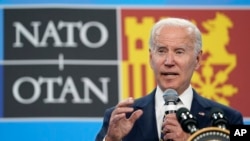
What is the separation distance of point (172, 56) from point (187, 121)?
43 centimetres

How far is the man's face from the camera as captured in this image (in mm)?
1838

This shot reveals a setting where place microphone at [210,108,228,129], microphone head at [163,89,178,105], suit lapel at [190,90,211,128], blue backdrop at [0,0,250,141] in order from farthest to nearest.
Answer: blue backdrop at [0,0,250,141] < suit lapel at [190,90,211,128] < microphone head at [163,89,178,105] < microphone at [210,108,228,129]

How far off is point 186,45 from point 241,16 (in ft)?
4.09

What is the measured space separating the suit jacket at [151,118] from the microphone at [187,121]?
1.11 ft

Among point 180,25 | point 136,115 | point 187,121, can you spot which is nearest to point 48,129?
Answer: point 180,25

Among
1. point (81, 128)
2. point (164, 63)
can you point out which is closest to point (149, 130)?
point (164, 63)

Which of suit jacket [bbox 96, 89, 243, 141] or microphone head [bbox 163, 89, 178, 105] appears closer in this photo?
microphone head [bbox 163, 89, 178, 105]

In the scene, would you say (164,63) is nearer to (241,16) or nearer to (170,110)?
(170,110)

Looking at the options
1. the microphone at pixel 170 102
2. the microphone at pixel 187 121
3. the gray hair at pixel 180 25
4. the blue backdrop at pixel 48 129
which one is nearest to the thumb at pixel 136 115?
the microphone at pixel 170 102

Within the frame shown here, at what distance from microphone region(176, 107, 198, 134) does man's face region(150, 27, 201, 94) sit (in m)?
0.40

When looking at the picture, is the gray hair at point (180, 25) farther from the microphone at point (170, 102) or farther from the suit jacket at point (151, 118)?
the microphone at point (170, 102)

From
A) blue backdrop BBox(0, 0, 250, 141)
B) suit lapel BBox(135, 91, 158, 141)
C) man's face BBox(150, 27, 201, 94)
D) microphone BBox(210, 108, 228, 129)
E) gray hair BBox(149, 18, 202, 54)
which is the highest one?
gray hair BBox(149, 18, 202, 54)

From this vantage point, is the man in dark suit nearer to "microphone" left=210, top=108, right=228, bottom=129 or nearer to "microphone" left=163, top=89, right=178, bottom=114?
"microphone" left=163, top=89, right=178, bottom=114

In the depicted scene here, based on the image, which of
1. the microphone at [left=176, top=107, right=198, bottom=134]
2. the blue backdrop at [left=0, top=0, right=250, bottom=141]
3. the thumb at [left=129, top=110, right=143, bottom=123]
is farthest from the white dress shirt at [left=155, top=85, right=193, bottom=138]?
the blue backdrop at [left=0, top=0, right=250, bottom=141]
